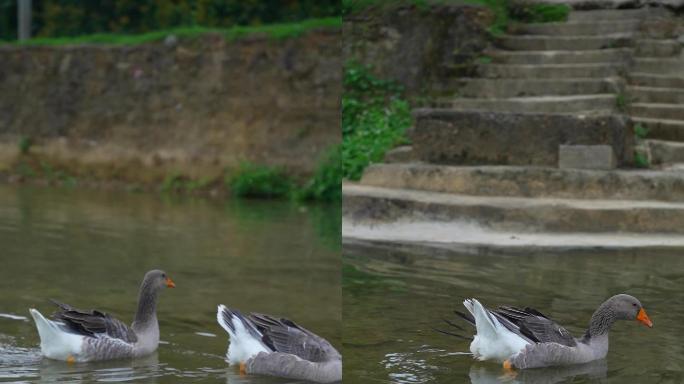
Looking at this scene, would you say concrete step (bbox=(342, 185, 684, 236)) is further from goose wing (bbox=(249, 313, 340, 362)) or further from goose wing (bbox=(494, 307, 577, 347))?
goose wing (bbox=(249, 313, 340, 362))

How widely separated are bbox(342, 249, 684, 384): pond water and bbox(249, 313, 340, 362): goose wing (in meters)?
0.93

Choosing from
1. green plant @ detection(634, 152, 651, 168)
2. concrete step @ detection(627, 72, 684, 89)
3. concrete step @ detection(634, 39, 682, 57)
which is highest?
concrete step @ detection(634, 39, 682, 57)

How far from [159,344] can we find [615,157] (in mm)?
2491

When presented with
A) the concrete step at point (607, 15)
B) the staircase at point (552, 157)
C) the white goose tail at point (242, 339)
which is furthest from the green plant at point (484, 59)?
the white goose tail at point (242, 339)

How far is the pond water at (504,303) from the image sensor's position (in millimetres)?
2516

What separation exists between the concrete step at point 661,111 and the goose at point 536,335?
494 mm

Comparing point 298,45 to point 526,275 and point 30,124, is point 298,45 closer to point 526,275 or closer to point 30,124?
point 30,124

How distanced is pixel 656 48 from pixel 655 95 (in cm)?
13

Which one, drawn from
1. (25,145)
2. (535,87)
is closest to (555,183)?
(535,87)

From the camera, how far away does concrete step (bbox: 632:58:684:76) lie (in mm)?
2834

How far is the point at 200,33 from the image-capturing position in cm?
1309

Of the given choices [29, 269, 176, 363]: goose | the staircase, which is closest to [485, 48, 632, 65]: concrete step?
the staircase

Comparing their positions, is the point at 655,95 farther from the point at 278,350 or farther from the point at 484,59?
the point at 278,350

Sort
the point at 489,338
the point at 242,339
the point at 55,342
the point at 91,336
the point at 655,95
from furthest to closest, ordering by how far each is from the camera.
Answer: the point at 91,336, the point at 55,342, the point at 242,339, the point at 655,95, the point at 489,338
